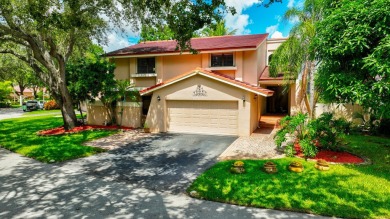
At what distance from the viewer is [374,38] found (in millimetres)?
7586

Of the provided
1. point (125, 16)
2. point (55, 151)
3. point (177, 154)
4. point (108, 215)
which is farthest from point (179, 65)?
point (108, 215)

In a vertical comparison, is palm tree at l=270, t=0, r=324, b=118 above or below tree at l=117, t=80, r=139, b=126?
above

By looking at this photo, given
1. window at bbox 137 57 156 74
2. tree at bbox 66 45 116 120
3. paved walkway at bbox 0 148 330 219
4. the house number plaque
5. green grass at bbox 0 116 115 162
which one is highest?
window at bbox 137 57 156 74

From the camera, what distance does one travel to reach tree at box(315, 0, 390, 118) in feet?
23.3

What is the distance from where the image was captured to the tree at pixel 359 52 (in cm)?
709

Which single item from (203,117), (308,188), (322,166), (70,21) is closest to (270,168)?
(308,188)

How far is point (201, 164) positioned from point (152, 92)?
8.18 meters

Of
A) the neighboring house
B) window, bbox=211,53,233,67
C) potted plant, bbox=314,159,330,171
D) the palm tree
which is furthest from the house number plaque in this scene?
potted plant, bbox=314,159,330,171

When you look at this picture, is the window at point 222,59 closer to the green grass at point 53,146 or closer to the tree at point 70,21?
the tree at point 70,21

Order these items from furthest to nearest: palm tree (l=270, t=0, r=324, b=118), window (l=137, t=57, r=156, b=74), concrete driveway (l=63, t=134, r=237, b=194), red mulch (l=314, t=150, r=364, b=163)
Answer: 1. window (l=137, t=57, r=156, b=74)
2. palm tree (l=270, t=0, r=324, b=118)
3. red mulch (l=314, t=150, r=364, b=163)
4. concrete driveway (l=63, t=134, r=237, b=194)

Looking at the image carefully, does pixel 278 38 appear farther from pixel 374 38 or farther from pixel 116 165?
pixel 116 165

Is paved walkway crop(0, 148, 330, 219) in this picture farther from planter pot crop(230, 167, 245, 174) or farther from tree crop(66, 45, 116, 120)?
tree crop(66, 45, 116, 120)

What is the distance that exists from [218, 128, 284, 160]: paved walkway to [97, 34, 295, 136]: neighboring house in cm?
103

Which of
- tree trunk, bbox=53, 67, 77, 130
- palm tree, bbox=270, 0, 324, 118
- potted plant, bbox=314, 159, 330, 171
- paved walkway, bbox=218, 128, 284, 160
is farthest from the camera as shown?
tree trunk, bbox=53, 67, 77, 130
